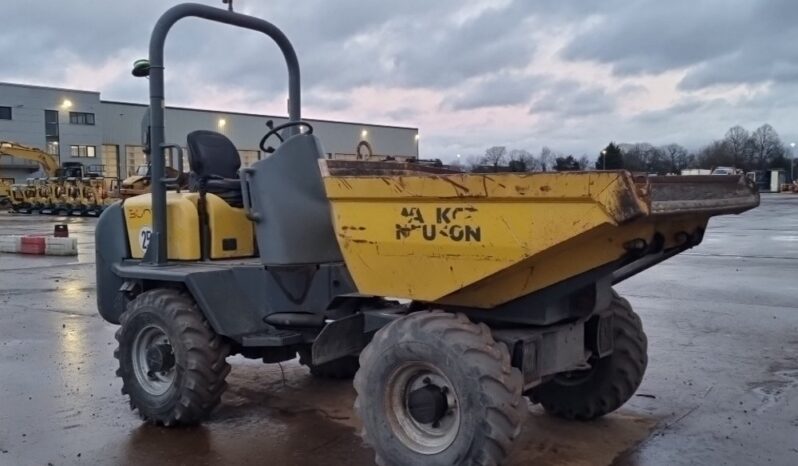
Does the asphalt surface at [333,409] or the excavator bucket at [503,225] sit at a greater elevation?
the excavator bucket at [503,225]

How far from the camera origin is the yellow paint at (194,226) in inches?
216

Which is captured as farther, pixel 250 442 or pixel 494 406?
pixel 250 442

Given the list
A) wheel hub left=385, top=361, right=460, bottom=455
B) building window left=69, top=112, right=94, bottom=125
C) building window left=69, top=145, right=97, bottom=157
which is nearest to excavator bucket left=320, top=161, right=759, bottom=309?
wheel hub left=385, top=361, right=460, bottom=455

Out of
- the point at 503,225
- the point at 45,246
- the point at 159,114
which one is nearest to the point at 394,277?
the point at 503,225

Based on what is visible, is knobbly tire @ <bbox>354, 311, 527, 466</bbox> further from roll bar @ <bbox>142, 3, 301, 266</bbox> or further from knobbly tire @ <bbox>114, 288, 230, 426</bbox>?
roll bar @ <bbox>142, 3, 301, 266</bbox>

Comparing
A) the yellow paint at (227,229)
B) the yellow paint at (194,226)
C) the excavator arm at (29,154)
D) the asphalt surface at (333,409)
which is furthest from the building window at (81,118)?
the yellow paint at (227,229)

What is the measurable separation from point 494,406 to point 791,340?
547 cm

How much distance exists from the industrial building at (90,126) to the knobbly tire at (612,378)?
161 ft

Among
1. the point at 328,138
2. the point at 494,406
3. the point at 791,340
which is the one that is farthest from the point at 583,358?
the point at 328,138

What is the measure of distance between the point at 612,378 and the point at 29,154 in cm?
4233

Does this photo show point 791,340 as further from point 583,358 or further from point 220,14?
point 220,14

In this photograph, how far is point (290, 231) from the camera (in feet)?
16.3

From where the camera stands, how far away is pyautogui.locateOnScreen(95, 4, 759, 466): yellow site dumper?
3701mm

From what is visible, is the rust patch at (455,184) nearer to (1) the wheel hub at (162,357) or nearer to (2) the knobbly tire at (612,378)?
(2) the knobbly tire at (612,378)
